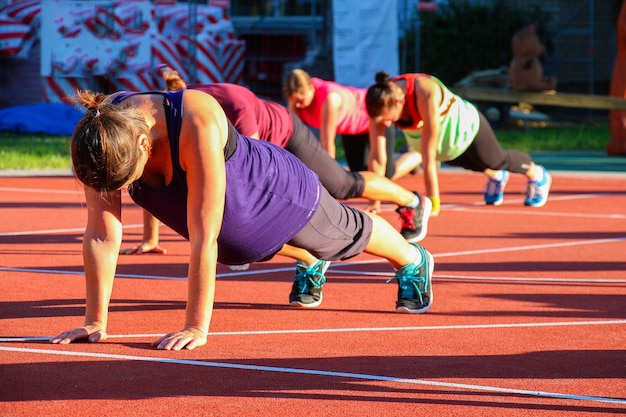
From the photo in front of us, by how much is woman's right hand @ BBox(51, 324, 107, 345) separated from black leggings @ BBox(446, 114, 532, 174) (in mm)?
5923

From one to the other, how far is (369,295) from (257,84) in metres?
20.0

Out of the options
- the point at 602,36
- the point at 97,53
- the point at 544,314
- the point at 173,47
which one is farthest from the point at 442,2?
the point at 544,314

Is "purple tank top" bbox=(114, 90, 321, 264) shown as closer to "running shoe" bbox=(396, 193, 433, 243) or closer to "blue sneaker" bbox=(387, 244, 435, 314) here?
"blue sneaker" bbox=(387, 244, 435, 314)

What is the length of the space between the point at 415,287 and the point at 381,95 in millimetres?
2988

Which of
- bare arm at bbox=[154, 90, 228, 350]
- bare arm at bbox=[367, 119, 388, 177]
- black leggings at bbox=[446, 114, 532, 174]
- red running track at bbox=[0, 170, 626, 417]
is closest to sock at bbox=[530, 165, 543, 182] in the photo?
black leggings at bbox=[446, 114, 532, 174]

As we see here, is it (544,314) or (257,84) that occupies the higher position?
(544,314)

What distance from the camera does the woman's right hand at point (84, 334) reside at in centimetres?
551

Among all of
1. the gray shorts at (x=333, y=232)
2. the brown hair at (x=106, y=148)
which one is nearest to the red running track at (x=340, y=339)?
the gray shorts at (x=333, y=232)

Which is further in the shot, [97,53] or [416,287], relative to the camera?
[97,53]

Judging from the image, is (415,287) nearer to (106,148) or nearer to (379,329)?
(379,329)

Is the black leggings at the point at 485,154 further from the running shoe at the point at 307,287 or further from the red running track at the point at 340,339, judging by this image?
the running shoe at the point at 307,287

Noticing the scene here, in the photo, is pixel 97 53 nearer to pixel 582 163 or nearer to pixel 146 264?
pixel 582 163

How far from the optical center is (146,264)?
335 inches

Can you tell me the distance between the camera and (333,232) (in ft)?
18.9
